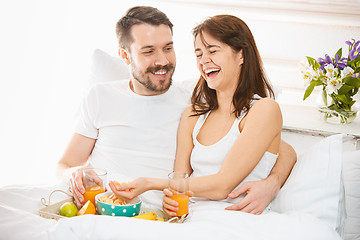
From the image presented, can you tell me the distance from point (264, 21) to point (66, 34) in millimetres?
1433

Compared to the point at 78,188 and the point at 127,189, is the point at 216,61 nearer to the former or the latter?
the point at 127,189

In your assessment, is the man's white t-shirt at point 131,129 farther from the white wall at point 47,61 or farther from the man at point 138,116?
the white wall at point 47,61

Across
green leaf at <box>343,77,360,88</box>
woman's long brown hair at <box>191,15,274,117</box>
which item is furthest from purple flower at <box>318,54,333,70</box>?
woman's long brown hair at <box>191,15,274,117</box>

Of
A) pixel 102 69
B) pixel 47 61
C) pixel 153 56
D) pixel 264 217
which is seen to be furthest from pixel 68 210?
pixel 47 61

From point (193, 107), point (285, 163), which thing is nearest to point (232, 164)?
point (285, 163)

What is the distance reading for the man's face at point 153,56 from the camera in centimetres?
179

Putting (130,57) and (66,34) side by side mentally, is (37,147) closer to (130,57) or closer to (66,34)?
(66,34)

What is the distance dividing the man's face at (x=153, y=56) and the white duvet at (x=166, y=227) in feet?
2.39

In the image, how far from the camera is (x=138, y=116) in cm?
181

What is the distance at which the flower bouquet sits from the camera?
75.5 inches

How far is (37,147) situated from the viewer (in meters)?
2.84

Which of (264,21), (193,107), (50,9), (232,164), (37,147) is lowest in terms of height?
(37,147)

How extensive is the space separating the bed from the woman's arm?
8 centimetres

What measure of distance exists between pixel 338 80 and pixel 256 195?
815mm
